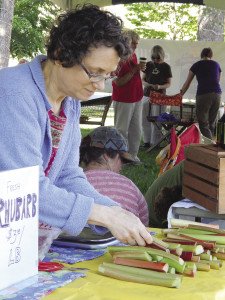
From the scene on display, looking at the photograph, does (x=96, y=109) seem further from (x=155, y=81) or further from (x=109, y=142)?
(x=109, y=142)

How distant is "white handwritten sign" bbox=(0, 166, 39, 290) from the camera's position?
5.77ft

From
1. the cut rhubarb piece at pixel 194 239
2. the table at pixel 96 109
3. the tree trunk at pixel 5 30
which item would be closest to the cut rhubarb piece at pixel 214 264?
the cut rhubarb piece at pixel 194 239

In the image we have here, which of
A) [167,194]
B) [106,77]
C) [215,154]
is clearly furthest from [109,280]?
[167,194]

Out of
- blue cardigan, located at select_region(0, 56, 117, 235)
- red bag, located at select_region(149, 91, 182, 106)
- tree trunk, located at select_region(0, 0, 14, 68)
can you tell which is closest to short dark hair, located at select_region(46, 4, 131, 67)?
blue cardigan, located at select_region(0, 56, 117, 235)

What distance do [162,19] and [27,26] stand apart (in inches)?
165

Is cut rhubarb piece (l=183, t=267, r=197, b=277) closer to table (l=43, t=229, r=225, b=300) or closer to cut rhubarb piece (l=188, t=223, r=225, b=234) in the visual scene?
table (l=43, t=229, r=225, b=300)

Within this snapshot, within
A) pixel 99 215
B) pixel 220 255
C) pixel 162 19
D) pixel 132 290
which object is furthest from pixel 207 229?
pixel 162 19

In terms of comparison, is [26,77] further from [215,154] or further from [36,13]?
[36,13]

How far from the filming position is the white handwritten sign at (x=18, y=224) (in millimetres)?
1758

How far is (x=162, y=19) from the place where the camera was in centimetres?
2058

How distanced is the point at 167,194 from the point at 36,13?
58.7 feet

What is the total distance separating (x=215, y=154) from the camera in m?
3.34

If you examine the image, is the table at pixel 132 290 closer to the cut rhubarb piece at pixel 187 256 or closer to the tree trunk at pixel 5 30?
the cut rhubarb piece at pixel 187 256

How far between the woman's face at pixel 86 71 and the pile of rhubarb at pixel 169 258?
0.52 metres
